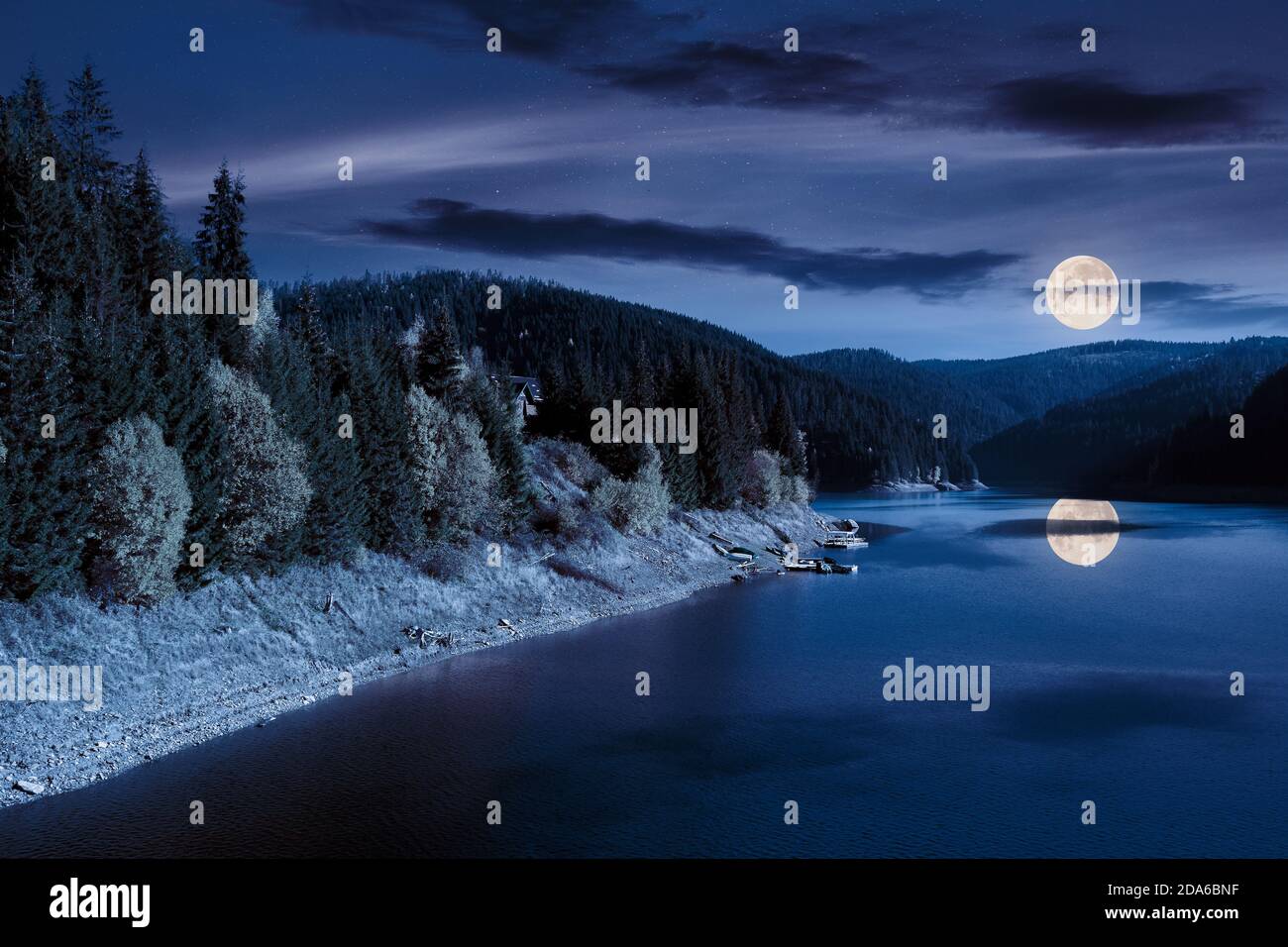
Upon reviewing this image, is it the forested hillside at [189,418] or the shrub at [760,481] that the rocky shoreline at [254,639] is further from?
the shrub at [760,481]

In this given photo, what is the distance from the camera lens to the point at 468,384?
256 ft

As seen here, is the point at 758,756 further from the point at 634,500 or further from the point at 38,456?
the point at 634,500

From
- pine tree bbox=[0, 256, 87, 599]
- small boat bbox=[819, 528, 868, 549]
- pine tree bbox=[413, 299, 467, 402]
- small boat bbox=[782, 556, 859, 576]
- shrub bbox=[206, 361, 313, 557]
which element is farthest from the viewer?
small boat bbox=[819, 528, 868, 549]

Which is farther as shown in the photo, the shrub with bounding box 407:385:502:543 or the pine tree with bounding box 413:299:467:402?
the pine tree with bounding box 413:299:467:402

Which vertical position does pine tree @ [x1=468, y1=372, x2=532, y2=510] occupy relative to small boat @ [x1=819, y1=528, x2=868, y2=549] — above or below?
above

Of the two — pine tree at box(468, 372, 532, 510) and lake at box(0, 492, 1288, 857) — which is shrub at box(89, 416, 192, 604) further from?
pine tree at box(468, 372, 532, 510)

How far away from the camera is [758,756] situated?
39.8 meters

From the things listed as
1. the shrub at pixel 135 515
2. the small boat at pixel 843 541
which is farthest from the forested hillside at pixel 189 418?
the small boat at pixel 843 541

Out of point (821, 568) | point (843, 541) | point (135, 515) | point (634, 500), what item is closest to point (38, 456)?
point (135, 515)

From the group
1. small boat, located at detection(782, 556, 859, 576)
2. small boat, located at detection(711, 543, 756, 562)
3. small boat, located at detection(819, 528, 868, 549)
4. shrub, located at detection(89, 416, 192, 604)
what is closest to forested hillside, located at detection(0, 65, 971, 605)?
shrub, located at detection(89, 416, 192, 604)

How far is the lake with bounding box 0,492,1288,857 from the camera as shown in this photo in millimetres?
30828
